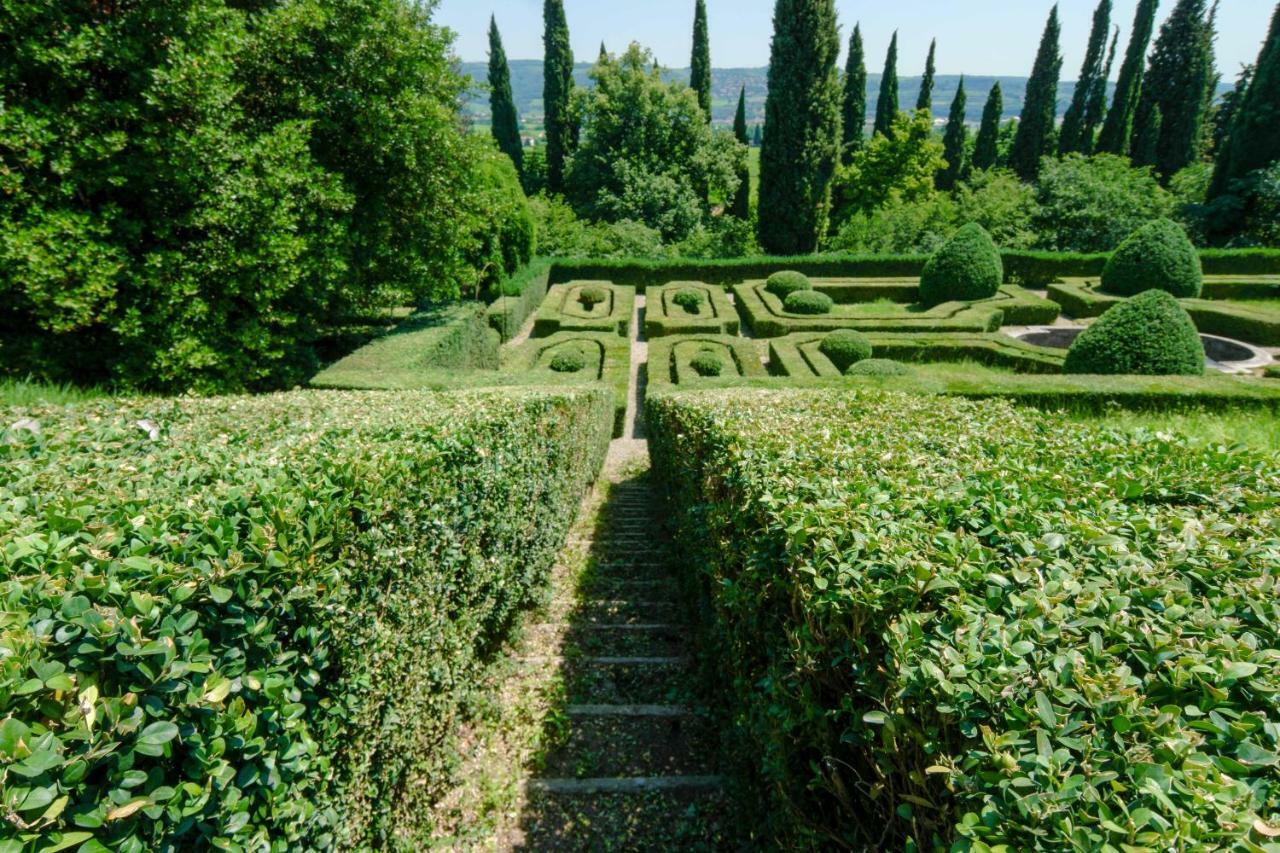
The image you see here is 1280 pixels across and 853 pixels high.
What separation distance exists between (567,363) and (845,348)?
26.5 feet

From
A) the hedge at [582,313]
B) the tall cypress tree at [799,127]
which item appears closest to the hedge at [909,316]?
the hedge at [582,313]

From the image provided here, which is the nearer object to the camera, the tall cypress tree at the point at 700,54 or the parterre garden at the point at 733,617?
the parterre garden at the point at 733,617

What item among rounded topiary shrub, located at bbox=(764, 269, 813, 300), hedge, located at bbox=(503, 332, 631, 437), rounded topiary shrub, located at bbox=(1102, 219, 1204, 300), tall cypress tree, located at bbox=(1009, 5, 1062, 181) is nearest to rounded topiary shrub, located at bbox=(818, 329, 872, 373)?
hedge, located at bbox=(503, 332, 631, 437)

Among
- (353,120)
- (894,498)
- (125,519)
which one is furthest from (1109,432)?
(353,120)

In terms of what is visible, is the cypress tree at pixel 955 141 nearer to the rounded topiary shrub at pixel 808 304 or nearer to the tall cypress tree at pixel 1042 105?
the tall cypress tree at pixel 1042 105

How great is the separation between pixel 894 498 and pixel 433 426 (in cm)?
314

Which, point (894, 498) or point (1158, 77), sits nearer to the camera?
point (894, 498)

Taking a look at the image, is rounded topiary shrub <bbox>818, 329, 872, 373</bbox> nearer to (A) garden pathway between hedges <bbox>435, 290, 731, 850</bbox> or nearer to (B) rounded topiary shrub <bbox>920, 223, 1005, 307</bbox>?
(B) rounded topiary shrub <bbox>920, 223, 1005, 307</bbox>

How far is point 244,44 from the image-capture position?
1071 centimetres

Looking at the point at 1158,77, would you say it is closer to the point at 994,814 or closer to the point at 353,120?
the point at 353,120

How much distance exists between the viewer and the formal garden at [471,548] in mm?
1583

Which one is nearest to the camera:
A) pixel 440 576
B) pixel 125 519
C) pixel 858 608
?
pixel 858 608

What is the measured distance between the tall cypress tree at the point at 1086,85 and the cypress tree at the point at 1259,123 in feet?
57.7

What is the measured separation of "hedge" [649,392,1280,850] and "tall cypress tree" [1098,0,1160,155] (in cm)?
5253
